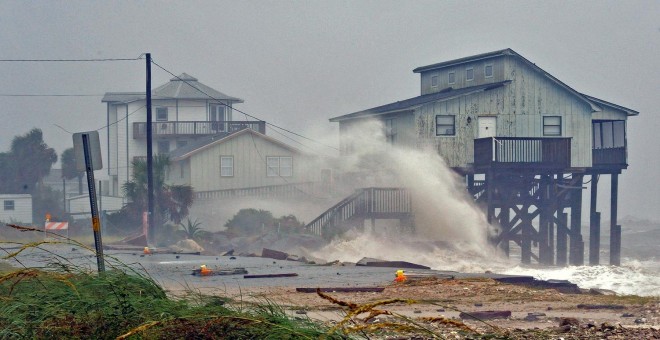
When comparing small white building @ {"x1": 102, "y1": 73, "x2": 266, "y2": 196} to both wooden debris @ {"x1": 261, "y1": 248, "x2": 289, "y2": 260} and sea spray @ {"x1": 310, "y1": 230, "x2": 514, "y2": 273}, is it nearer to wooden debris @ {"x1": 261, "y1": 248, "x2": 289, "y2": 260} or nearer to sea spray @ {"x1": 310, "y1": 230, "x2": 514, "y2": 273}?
sea spray @ {"x1": 310, "y1": 230, "x2": 514, "y2": 273}

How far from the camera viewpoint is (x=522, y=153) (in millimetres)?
42156

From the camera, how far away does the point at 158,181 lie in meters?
47.5

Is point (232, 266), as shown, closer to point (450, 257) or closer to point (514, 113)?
point (450, 257)

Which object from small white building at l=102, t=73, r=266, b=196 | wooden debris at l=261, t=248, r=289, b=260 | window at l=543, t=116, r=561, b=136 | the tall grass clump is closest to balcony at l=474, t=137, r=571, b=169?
window at l=543, t=116, r=561, b=136

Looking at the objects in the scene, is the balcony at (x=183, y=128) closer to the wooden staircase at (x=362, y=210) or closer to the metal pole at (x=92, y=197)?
the wooden staircase at (x=362, y=210)

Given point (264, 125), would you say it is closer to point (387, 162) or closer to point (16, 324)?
point (387, 162)

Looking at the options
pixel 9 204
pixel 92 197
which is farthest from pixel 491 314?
pixel 9 204

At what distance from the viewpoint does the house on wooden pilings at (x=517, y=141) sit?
42.6 meters

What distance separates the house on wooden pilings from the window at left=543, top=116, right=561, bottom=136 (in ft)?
0.14

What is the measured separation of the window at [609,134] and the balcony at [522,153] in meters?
5.47

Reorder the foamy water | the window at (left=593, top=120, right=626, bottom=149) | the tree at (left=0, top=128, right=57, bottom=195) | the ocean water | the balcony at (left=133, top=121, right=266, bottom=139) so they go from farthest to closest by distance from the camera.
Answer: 1. the tree at (left=0, top=128, right=57, bottom=195)
2. the balcony at (left=133, top=121, right=266, bottom=139)
3. the window at (left=593, top=120, right=626, bottom=149)
4. the foamy water
5. the ocean water

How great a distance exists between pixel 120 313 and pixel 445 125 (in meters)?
34.8

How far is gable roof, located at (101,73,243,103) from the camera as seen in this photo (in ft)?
238

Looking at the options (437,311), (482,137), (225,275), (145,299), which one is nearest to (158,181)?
(482,137)
